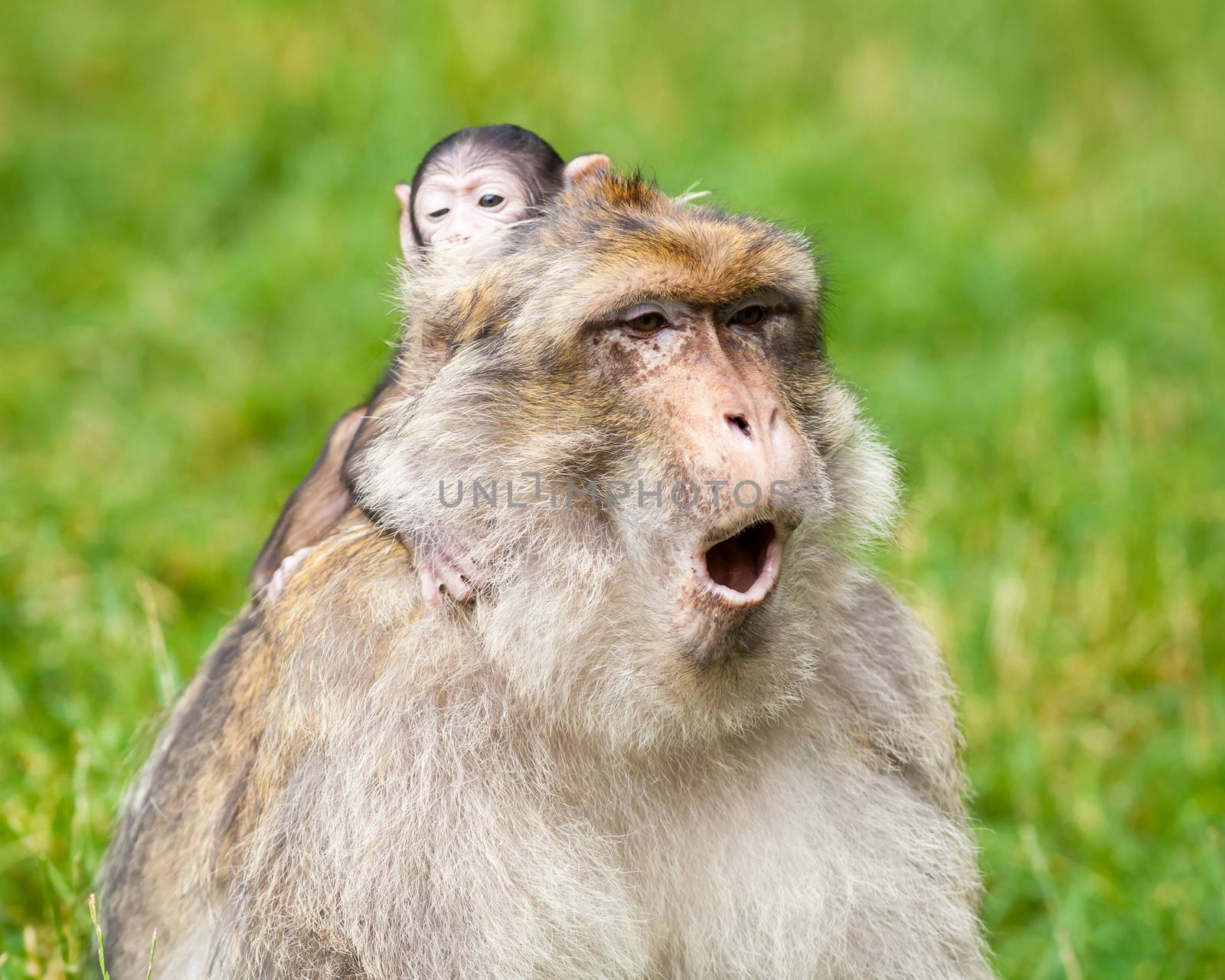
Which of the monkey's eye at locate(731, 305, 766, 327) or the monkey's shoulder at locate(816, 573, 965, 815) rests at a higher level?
the monkey's eye at locate(731, 305, 766, 327)

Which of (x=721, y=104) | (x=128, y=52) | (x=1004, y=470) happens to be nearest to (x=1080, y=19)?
(x=721, y=104)

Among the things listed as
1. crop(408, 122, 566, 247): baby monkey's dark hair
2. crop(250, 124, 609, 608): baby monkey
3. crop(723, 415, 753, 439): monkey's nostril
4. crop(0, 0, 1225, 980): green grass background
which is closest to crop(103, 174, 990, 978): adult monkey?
crop(723, 415, 753, 439): monkey's nostril

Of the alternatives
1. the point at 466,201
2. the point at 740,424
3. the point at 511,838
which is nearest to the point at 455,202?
the point at 466,201

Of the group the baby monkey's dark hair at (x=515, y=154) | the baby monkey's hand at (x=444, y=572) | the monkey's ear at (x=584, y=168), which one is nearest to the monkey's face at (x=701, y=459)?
the baby monkey's hand at (x=444, y=572)

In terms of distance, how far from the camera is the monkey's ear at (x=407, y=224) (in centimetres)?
249

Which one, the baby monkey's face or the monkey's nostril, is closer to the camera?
the monkey's nostril

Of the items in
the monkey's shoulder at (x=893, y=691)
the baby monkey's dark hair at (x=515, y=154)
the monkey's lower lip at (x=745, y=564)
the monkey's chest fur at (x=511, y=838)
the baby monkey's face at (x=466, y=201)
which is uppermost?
the baby monkey's dark hair at (x=515, y=154)

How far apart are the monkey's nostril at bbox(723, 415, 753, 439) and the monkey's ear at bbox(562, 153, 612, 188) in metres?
0.57

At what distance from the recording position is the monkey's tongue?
198 centimetres

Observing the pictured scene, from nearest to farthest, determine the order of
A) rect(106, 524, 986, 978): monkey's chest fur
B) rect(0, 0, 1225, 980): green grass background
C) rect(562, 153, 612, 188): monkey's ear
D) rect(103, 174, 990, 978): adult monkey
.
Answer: rect(103, 174, 990, 978): adult monkey
rect(106, 524, 986, 978): monkey's chest fur
rect(562, 153, 612, 188): monkey's ear
rect(0, 0, 1225, 980): green grass background

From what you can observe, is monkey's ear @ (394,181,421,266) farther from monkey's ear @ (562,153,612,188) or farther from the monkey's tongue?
the monkey's tongue

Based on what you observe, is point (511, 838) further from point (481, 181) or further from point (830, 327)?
point (830, 327)

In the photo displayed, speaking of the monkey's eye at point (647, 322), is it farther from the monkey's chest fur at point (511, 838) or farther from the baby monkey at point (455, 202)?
the monkey's chest fur at point (511, 838)

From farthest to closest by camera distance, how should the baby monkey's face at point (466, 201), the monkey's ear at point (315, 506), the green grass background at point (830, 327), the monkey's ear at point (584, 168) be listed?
the green grass background at point (830, 327)
the monkey's ear at point (315, 506)
the baby monkey's face at point (466, 201)
the monkey's ear at point (584, 168)
